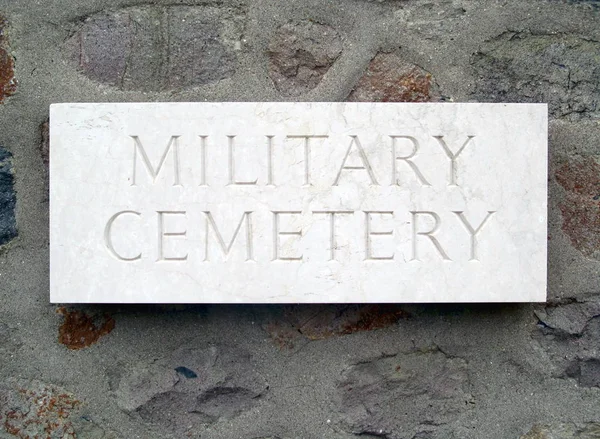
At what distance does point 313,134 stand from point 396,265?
1.15 ft

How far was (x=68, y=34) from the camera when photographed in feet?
4.97

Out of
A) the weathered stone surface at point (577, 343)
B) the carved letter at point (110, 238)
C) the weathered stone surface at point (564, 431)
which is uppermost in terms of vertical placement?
the carved letter at point (110, 238)

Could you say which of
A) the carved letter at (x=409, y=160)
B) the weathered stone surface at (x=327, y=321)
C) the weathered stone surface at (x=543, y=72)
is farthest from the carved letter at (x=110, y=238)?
the weathered stone surface at (x=543, y=72)

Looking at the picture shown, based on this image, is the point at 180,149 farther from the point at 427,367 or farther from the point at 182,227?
the point at 427,367

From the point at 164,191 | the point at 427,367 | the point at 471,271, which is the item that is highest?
the point at 164,191

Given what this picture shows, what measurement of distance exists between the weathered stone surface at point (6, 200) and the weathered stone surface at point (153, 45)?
283 millimetres

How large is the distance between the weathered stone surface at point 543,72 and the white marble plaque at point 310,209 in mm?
94

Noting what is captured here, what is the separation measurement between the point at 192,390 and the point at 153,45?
819 mm

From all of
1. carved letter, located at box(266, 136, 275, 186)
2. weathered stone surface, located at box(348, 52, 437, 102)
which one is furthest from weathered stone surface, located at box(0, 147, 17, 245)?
weathered stone surface, located at box(348, 52, 437, 102)

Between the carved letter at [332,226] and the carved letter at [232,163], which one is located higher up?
the carved letter at [232,163]

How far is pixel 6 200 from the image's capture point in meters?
1.50

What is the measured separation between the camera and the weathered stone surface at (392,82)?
1.50 metres

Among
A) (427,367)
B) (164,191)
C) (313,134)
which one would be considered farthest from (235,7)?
(427,367)

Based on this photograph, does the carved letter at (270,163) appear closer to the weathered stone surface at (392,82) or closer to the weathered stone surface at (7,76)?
the weathered stone surface at (392,82)
